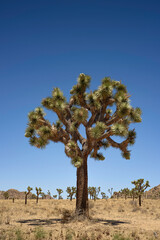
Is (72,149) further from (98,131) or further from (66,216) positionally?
(66,216)

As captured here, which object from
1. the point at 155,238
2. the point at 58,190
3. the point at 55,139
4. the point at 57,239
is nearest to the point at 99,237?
the point at 57,239

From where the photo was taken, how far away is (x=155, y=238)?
9078 mm

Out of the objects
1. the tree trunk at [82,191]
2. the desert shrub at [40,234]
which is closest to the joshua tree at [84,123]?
the tree trunk at [82,191]

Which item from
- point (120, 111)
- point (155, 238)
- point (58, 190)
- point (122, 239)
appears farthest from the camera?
point (58, 190)

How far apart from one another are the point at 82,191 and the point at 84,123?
3.85 m

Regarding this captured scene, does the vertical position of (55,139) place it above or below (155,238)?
above

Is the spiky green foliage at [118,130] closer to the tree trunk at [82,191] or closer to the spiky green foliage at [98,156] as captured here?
the tree trunk at [82,191]

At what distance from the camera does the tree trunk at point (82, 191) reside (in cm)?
1313

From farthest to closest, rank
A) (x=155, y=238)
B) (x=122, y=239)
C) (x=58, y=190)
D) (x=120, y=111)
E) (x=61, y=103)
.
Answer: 1. (x=58, y=190)
2. (x=61, y=103)
3. (x=120, y=111)
4. (x=155, y=238)
5. (x=122, y=239)

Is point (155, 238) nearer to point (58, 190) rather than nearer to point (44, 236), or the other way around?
point (44, 236)

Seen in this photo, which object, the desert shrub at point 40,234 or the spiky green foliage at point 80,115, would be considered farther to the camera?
the spiky green foliage at point 80,115

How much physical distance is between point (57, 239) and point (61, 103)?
732 centimetres

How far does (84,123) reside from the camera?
45.6 feet

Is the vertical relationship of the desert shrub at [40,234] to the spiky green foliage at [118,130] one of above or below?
below
